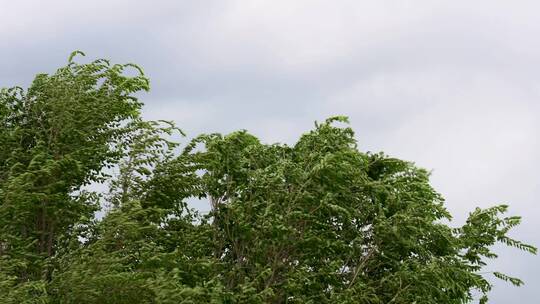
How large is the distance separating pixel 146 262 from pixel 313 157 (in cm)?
541

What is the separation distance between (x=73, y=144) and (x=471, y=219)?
11251mm

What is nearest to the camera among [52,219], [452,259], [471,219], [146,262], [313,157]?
[146,262]

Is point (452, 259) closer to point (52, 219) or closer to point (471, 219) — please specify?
point (471, 219)

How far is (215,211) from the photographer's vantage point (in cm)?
2338

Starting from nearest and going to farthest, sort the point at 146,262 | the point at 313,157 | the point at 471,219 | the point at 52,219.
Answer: the point at 146,262
the point at 52,219
the point at 313,157
the point at 471,219

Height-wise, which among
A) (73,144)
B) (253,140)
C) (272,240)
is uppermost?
(253,140)

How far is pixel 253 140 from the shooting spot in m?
25.2

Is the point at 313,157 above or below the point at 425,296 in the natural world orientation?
above

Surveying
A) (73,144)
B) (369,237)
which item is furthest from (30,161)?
(369,237)

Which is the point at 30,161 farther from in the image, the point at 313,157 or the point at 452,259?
the point at 452,259

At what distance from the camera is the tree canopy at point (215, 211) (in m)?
20.5

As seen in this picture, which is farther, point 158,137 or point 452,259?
point 452,259

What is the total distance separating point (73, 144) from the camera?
72.4 feet

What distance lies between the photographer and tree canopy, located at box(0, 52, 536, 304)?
20.5m
